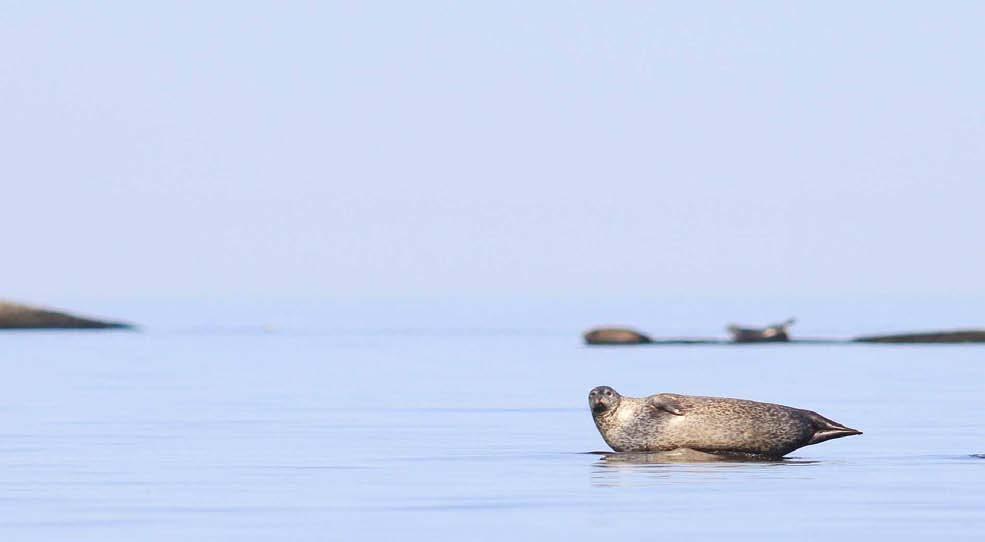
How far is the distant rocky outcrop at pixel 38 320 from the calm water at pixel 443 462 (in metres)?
70.1

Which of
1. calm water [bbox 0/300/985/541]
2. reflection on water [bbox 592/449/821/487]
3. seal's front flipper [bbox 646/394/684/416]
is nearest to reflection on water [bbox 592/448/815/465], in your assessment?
reflection on water [bbox 592/449/821/487]

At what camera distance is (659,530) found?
19.3 meters

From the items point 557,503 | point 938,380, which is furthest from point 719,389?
point 557,503

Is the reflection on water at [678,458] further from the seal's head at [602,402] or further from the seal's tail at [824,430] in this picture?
the seal's tail at [824,430]

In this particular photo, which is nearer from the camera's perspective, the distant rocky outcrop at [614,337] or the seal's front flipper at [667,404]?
the seal's front flipper at [667,404]

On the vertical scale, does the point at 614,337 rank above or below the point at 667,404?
above

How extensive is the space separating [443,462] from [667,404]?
10.8 feet

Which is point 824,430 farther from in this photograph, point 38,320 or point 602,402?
point 38,320

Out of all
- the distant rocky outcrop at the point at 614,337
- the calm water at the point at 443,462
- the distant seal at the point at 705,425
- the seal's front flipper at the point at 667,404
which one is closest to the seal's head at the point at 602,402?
the distant seal at the point at 705,425

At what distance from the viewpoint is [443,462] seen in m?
27.2

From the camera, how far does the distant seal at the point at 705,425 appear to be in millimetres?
28391

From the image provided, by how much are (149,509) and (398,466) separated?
5881 millimetres

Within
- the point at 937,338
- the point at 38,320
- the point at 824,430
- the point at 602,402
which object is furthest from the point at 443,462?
the point at 38,320

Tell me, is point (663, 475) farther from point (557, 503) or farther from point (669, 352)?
point (669, 352)
